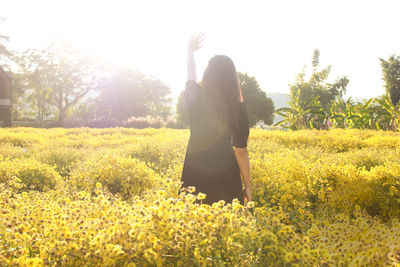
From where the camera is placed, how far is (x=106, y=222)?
2152mm

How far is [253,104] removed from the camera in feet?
105

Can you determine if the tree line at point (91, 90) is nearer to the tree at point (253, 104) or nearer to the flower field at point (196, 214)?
the tree at point (253, 104)

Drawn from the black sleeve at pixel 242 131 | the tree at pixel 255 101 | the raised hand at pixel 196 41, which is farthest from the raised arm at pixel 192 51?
the tree at pixel 255 101

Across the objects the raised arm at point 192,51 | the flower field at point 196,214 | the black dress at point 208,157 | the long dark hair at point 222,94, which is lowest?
the flower field at point 196,214

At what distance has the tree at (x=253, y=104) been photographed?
1249 inches

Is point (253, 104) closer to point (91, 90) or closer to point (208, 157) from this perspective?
point (91, 90)

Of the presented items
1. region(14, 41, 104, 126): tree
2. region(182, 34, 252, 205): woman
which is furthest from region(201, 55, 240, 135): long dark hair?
region(14, 41, 104, 126): tree

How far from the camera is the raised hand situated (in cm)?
329

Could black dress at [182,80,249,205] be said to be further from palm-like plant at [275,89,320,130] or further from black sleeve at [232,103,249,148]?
palm-like plant at [275,89,320,130]

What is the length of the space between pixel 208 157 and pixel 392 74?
143ft

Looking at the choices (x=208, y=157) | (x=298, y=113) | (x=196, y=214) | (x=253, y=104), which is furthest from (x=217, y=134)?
(x=253, y=104)

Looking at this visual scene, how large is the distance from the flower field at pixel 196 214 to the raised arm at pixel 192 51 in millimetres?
1172

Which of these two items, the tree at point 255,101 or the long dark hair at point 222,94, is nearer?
the long dark hair at point 222,94

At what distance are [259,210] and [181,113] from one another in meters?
30.3
